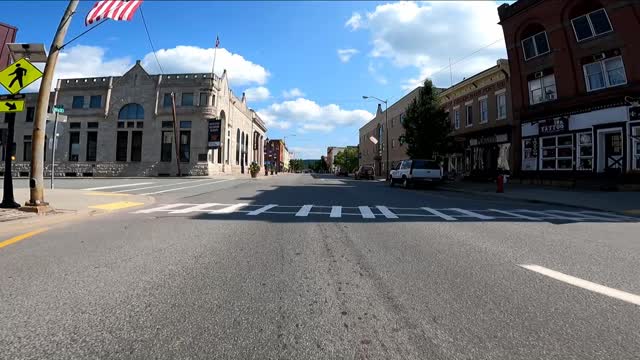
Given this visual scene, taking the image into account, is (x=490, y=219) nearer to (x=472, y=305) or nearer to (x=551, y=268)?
(x=551, y=268)

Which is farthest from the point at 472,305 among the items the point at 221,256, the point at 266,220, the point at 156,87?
the point at 156,87

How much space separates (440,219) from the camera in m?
11.0

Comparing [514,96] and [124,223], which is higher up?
[514,96]

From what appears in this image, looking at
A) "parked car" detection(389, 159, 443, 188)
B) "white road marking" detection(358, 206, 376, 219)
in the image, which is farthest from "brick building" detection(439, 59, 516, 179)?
"white road marking" detection(358, 206, 376, 219)

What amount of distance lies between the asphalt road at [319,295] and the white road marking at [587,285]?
3cm

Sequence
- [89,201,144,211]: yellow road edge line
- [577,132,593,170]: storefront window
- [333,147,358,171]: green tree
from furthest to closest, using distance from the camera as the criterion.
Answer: [333,147,358,171]: green tree < [577,132,593,170]: storefront window < [89,201,144,211]: yellow road edge line

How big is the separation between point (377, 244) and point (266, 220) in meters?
3.91

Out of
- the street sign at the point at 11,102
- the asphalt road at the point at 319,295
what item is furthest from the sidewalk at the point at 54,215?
the street sign at the point at 11,102

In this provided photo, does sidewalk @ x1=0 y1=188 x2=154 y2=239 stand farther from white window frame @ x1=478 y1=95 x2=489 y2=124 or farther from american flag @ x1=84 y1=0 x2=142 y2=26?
white window frame @ x1=478 y1=95 x2=489 y2=124

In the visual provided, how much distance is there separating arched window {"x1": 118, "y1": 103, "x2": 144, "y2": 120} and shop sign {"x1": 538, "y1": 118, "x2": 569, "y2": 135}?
50.2 m

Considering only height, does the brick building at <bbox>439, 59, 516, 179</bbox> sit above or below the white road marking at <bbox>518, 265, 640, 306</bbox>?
above

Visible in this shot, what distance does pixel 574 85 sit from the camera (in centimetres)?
2486

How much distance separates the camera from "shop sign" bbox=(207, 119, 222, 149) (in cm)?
5403

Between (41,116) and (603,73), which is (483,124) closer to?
(603,73)
